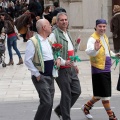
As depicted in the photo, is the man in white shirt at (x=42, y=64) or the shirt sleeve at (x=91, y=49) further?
the shirt sleeve at (x=91, y=49)

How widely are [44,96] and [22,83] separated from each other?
540 cm

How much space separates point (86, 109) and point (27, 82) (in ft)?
13.4

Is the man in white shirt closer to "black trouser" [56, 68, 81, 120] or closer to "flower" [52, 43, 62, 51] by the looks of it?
"flower" [52, 43, 62, 51]

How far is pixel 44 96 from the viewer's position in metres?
7.20

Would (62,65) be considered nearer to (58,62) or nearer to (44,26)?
(58,62)

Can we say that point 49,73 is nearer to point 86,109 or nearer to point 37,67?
point 37,67

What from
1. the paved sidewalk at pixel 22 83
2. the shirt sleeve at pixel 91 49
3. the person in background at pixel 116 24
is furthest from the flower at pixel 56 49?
the person in background at pixel 116 24

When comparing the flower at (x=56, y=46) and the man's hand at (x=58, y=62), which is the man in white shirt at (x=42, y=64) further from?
the flower at (x=56, y=46)

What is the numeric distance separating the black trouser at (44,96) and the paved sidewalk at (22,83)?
336 centimetres

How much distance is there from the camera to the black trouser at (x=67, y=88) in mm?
7762

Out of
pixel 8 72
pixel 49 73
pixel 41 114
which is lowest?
pixel 8 72

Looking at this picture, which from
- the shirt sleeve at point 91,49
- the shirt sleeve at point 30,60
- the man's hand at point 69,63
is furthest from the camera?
the shirt sleeve at point 91,49

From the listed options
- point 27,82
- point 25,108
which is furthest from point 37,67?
point 27,82

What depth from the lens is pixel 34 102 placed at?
10.3 metres
